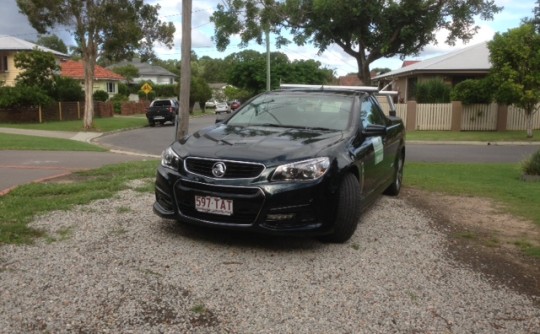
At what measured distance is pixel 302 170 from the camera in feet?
14.9

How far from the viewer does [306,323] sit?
10.9 ft

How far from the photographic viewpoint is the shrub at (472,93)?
25.0 m

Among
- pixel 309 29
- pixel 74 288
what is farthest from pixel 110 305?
pixel 309 29

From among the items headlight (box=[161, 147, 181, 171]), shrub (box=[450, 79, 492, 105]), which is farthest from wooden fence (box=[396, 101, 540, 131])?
headlight (box=[161, 147, 181, 171])

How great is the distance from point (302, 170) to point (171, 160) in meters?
1.29

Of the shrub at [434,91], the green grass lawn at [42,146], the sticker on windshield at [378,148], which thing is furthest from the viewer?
the shrub at [434,91]

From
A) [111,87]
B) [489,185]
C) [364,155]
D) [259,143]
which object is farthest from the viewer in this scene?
[111,87]

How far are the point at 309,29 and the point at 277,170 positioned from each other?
22.6 metres

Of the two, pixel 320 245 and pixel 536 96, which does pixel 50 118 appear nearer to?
pixel 536 96

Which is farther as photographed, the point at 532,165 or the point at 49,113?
the point at 49,113

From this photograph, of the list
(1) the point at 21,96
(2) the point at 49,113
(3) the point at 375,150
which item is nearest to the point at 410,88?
(2) the point at 49,113

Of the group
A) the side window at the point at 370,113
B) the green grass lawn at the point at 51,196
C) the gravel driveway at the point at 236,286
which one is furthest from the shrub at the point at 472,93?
the gravel driveway at the point at 236,286

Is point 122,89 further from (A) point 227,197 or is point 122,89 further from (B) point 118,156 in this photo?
(A) point 227,197

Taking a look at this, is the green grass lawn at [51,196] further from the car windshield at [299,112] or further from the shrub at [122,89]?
the shrub at [122,89]
